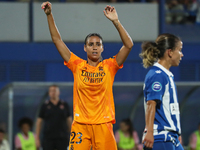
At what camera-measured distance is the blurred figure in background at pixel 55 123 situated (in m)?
7.69

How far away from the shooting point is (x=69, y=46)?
41.8 feet

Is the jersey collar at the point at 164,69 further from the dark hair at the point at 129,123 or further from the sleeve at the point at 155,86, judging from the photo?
the dark hair at the point at 129,123

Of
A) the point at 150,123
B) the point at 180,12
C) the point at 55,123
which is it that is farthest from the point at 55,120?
the point at 180,12

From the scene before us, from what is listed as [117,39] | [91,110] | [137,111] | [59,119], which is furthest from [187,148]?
[91,110]

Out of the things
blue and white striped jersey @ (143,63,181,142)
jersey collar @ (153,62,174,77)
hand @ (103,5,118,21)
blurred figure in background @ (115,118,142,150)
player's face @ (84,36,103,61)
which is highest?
hand @ (103,5,118,21)

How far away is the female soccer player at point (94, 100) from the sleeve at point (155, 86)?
0.71 m

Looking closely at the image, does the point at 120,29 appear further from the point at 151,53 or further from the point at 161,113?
the point at 161,113

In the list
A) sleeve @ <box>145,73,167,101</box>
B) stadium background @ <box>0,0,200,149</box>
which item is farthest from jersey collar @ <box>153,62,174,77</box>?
stadium background @ <box>0,0,200,149</box>

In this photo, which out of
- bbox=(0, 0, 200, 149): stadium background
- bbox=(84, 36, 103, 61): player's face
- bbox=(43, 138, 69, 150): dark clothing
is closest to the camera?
bbox=(84, 36, 103, 61): player's face

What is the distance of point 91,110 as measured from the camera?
4504 millimetres

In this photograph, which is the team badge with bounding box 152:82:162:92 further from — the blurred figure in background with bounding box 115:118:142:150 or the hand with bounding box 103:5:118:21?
the blurred figure in background with bounding box 115:118:142:150

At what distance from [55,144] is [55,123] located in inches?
14.9

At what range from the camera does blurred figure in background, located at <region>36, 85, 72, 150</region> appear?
7.69 meters

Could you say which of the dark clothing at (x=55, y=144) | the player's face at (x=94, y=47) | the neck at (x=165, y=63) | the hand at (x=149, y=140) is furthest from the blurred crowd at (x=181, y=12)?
the hand at (x=149, y=140)
